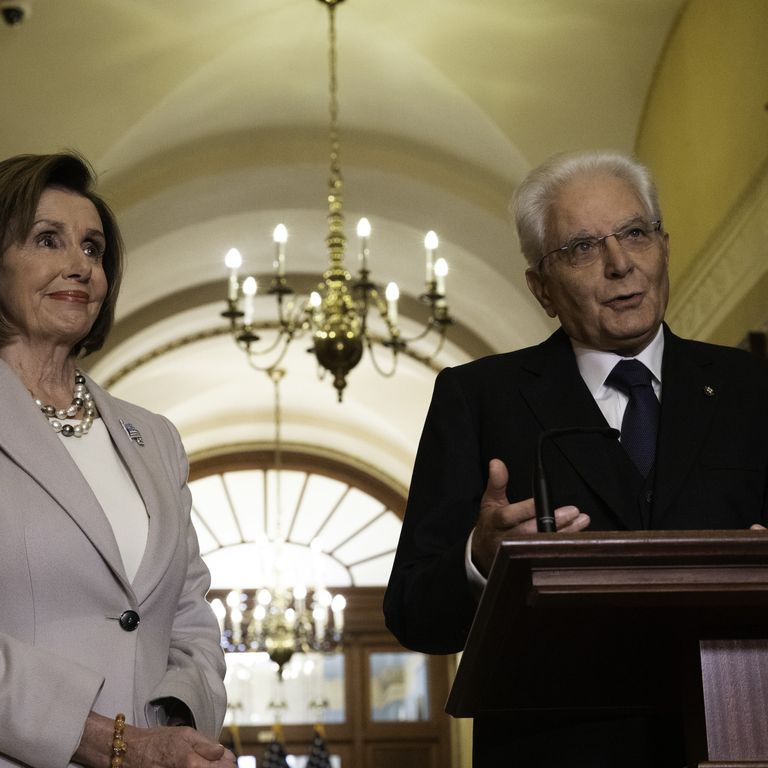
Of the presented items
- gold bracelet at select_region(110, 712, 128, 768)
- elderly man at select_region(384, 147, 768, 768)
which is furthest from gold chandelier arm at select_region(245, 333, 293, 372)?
gold bracelet at select_region(110, 712, 128, 768)

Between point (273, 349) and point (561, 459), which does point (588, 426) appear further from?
point (273, 349)

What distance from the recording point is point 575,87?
7.86m

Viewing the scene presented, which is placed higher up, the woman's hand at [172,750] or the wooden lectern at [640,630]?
the wooden lectern at [640,630]

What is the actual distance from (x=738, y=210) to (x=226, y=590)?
10907 millimetres

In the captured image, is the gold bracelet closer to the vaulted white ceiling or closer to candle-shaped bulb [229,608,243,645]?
the vaulted white ceiling

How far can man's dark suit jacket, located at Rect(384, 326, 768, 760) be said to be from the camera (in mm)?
2053

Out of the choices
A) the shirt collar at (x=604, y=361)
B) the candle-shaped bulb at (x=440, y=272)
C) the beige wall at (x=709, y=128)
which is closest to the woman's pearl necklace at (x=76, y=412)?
the shirt collar at (x=604, y=361)

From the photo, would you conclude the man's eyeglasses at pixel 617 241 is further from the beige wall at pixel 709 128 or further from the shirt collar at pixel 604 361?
the beige wall at pixel 709 128

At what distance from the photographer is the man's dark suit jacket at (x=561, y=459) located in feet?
6.73

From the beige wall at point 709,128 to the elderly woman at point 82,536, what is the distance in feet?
13.0

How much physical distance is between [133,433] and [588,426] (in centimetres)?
93

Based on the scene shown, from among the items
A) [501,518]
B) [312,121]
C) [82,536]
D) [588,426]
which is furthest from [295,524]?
[501,518]

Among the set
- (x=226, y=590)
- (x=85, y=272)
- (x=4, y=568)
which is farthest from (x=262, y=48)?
(x=226, y=590)

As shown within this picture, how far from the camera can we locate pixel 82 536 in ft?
7.18
